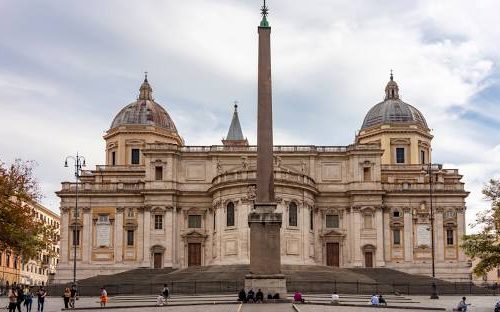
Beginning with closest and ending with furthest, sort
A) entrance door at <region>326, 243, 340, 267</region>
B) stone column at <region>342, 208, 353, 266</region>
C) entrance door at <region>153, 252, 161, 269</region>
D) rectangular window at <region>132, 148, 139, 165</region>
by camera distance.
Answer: entrance door at <region>153, 252, 161, 269</region>, entrance door at <region>326, 243, 340, 267</region>, stone column at <region>342, 208, 353, 266</region>, rectangular window at <region>132, 148, 139, 165</region>

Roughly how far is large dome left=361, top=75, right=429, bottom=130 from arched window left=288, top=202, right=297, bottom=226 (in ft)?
69.9

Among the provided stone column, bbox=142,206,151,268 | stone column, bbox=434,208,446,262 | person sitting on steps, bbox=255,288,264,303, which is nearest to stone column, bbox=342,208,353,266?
stone column, bbox=434,208,446,262

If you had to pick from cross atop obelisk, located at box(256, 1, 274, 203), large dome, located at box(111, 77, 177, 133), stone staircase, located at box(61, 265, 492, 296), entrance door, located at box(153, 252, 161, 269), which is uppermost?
large dome, located at box(111, 77, 177, 133)

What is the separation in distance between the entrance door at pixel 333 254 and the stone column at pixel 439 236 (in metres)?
9.97

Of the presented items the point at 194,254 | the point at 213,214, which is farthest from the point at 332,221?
the point at 194,254

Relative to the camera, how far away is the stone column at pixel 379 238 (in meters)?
80.1

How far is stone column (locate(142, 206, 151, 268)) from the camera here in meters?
80.1

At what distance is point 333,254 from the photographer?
266 ft

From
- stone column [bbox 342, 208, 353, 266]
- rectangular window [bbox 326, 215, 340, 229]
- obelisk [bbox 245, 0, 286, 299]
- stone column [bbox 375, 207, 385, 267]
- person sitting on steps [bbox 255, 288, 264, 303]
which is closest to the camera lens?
person sitting on steps [bbox 255, 288, 264, 303]

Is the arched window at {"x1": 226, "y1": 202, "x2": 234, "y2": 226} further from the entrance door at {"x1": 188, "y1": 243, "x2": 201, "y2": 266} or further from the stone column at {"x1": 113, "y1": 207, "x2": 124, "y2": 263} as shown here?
the stone column at {"x1": 113, "y1": 207, "x2": 124, "y2": 263}

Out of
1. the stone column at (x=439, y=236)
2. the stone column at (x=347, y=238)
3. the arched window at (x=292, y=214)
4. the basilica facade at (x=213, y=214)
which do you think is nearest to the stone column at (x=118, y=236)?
the basilica facade at (x=213, y=214)

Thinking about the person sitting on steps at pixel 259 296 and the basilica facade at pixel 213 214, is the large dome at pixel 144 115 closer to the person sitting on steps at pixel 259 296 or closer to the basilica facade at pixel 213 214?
the basilica facade at pixel 213 214

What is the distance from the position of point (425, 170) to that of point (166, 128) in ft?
99.5

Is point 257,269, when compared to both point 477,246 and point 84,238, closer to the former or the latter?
point 477,246
